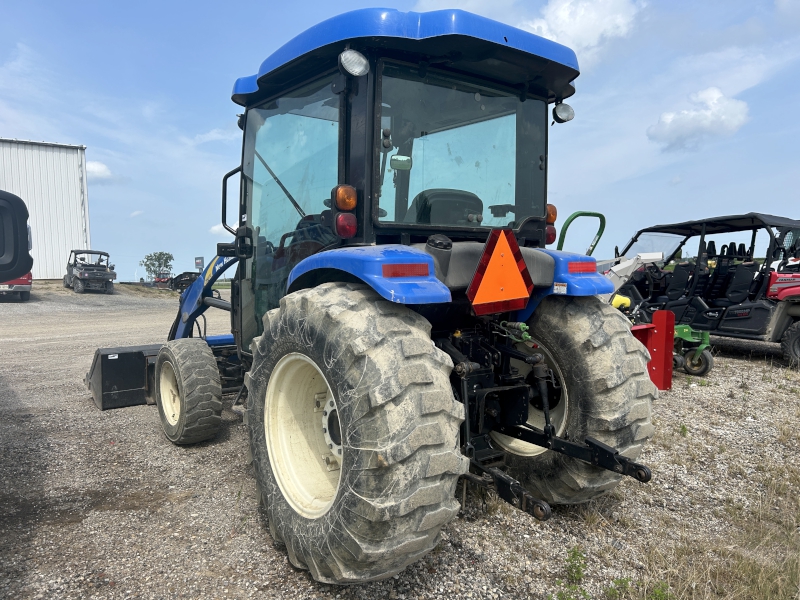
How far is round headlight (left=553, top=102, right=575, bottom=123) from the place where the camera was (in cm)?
344

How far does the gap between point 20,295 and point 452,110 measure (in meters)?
21.1

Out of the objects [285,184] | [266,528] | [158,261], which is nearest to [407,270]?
[285,184]

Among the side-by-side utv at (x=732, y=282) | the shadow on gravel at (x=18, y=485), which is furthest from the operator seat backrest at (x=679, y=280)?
the shadow on gravel at (x=18, y=485)

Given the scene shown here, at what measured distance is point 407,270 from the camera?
7.63 ft

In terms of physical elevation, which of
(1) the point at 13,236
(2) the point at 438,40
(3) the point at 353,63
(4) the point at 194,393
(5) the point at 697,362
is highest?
(2) the point at 438,40

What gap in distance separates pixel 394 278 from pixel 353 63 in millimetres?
1061

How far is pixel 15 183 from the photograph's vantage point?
18844 millimetres

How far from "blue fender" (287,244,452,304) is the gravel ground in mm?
1294

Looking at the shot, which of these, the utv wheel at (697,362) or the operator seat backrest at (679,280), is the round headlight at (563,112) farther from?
the operator seat backrest at (679,280)

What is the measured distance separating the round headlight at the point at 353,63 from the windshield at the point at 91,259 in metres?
24.2

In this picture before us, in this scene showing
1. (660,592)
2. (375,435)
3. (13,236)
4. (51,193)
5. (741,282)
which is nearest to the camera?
(13,236)

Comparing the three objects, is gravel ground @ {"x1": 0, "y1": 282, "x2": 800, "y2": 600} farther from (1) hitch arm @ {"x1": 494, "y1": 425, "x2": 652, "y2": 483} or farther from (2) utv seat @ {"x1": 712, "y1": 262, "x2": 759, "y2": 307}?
(2) utv seat @ {"x1": 712, "y1": 262, "x2": 759, "y2": 307}

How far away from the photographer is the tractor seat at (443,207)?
2891 millimetres

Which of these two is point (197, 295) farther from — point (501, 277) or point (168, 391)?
point (501, 277)
